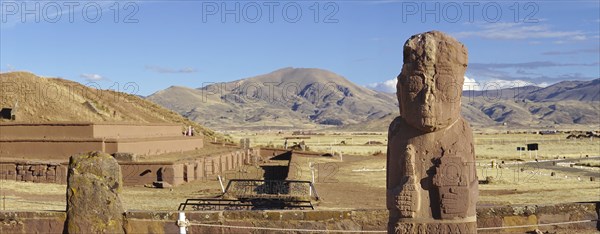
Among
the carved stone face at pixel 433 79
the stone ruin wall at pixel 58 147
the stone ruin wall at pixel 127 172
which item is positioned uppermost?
the carved stone face at pixel 433 79

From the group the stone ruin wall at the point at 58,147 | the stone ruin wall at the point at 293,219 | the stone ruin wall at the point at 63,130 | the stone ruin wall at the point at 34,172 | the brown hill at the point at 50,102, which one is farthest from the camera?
the brown hill at the point at 50,102

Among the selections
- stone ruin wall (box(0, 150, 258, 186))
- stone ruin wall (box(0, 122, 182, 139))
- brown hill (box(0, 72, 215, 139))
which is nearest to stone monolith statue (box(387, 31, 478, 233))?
stone ruin wall (box(0, 150, 258, 186))

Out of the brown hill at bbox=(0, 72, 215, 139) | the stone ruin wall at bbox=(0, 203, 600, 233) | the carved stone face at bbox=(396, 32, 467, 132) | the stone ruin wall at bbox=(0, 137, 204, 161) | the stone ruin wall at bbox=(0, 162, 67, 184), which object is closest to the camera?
the carved stone face at bbox=(396, 32, 467, 132)

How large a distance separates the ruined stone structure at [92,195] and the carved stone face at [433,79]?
422cm

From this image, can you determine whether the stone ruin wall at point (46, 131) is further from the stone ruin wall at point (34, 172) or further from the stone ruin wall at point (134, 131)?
the stone ruin wall at point (34, 172)

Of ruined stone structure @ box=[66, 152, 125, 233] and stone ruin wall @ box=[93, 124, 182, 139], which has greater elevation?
stone ruin wall @ box=[93, 124, 182, 139]

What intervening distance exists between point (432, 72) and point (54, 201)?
1491 centimetres

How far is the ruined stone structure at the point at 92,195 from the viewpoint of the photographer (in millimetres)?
9656

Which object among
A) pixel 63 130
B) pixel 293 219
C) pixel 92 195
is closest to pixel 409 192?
pixel 293 219

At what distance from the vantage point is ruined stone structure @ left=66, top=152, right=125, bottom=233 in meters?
9.66

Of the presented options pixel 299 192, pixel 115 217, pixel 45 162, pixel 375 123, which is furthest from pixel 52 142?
pixel 375 123

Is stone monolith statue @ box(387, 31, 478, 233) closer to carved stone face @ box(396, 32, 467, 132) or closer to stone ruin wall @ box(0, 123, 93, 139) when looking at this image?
carved stone face @ box(396, 32, 467, 132)

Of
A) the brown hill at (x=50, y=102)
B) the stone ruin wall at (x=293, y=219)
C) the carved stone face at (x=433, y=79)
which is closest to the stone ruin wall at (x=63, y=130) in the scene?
the brown hill at (x=50, y=102)

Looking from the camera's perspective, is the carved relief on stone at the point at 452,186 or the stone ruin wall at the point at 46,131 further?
the stone ruin wall at the point at 46,131
